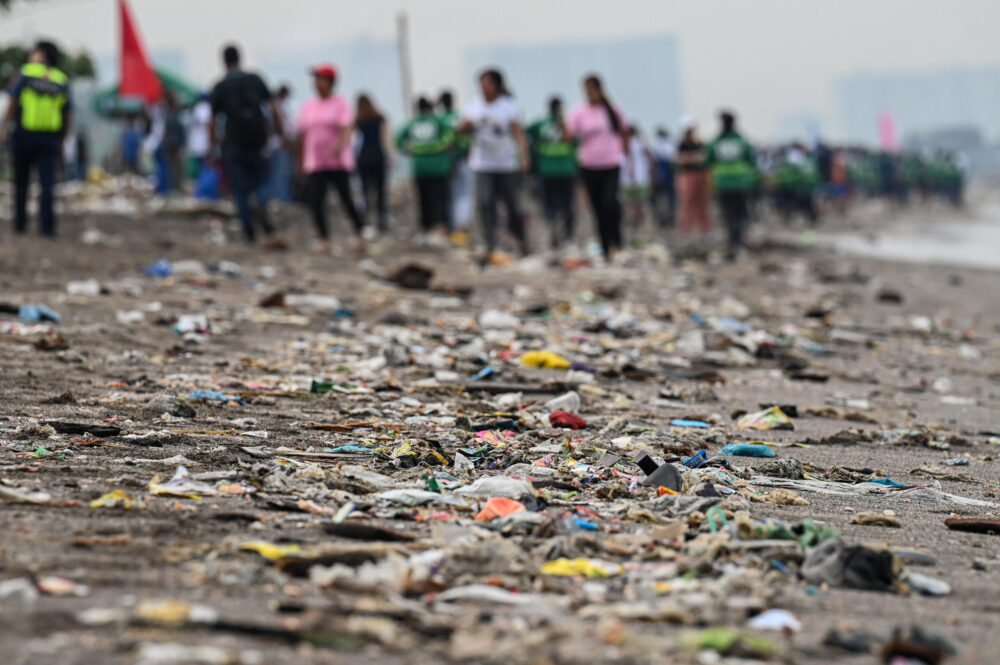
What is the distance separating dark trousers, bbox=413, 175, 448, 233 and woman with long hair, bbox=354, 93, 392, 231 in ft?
1.98

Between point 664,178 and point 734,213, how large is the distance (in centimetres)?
651

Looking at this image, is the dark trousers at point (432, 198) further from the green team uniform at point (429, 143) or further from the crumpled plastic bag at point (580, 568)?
the crumpled plastic bag at point (580, 568)

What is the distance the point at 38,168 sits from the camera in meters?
10.7

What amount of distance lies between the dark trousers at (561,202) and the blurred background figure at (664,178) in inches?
253

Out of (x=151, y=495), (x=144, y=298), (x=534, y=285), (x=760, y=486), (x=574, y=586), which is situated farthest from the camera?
(x=534, y=285)

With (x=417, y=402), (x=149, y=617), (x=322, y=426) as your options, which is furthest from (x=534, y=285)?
(x=149, y=617)

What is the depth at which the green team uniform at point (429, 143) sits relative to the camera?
504 inches

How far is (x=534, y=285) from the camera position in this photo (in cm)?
989

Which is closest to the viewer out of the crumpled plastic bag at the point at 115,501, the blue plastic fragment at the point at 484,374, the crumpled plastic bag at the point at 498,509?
the crumpled plastic bag at the point at 115,501

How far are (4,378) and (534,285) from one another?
5686 millimetres

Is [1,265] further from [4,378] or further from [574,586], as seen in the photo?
[574,586]

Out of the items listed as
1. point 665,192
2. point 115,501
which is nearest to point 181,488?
point 115,501

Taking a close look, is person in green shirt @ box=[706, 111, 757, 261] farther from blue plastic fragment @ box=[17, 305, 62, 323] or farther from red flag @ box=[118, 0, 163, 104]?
blue plastic fragment @ box=[17, 305, 62, 323]

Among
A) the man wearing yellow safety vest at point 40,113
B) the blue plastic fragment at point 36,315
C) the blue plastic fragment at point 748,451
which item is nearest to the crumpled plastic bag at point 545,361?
the blue plastic fragment at point 748,451
